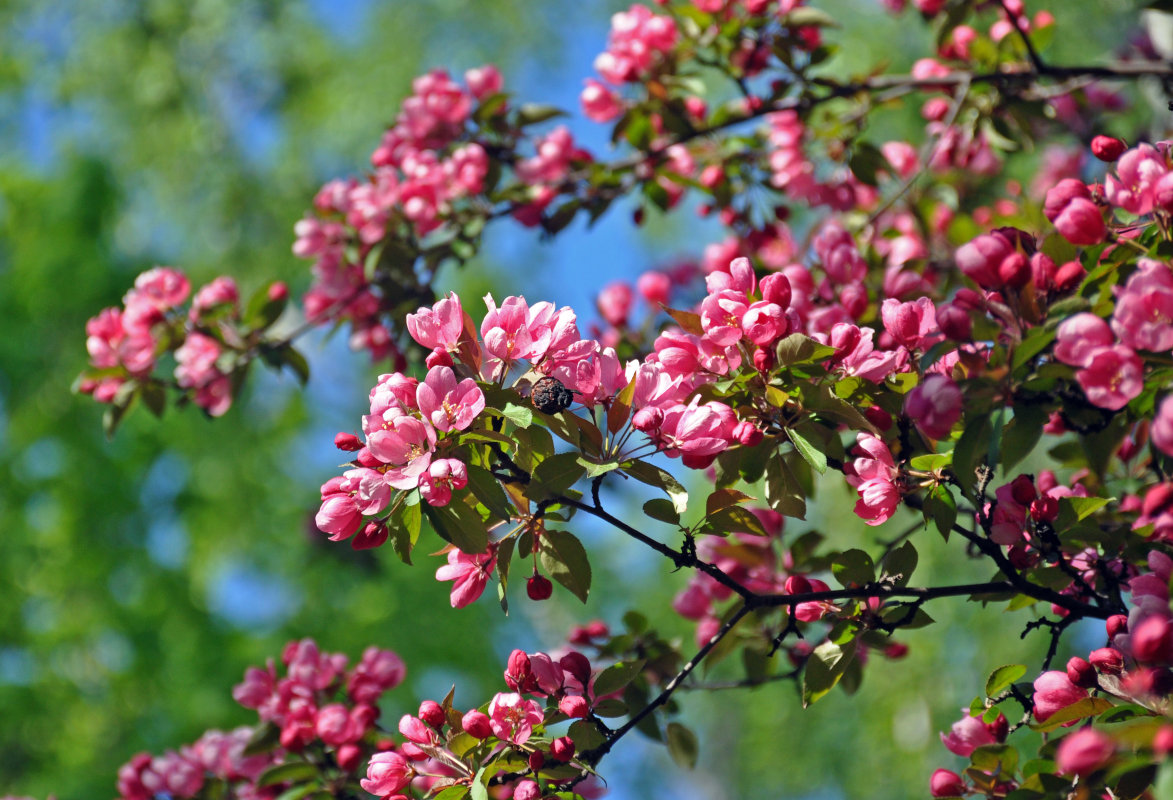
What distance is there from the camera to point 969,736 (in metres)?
1.52

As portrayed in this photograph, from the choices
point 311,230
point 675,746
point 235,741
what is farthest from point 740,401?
point 311,230

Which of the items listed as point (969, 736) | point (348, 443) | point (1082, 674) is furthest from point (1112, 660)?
point (348, 443)

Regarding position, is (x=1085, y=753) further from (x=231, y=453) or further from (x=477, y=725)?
(x=231, y=453)

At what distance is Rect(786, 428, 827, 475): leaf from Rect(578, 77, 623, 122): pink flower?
156 centimetres

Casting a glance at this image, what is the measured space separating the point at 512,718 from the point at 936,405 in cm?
74

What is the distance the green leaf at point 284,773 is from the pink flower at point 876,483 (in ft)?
3.93

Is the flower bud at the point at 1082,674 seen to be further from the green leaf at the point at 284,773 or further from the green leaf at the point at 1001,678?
the green leaf at the point at 284,773

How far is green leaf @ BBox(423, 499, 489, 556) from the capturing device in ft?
4.25

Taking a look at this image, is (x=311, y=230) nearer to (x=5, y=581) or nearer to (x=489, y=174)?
(x=489, y=174)

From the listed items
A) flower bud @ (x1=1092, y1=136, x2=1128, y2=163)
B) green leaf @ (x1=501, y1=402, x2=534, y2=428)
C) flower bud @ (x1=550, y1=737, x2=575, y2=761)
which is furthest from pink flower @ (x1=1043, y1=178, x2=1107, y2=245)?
flower bud @ (x1=550, y1=737, x2=575, y2=761)

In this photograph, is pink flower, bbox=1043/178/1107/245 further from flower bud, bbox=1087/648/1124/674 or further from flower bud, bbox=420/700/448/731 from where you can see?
flower bud, bbox=420/700/448/731

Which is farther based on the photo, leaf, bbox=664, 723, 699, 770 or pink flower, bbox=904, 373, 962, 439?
leaf, bbox=664, 723, 699, 770

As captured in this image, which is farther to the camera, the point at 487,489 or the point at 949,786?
the point at 949,786

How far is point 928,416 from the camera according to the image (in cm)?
115
